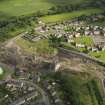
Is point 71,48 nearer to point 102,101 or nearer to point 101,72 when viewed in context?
point 101,72

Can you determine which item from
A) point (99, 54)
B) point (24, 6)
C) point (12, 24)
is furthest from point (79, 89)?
point (24, 6)

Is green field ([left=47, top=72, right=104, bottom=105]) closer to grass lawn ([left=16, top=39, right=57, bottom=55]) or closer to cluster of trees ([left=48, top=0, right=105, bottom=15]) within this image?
grass lawn ([left=16, top=39, right=57, bottom=55])

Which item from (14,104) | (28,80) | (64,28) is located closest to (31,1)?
(64,28)

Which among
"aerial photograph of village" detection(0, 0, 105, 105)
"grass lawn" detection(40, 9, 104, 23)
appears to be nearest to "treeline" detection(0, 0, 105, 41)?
"aerial photograph of village" detection(0, 0, 105, 105)

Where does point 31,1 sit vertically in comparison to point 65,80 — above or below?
above

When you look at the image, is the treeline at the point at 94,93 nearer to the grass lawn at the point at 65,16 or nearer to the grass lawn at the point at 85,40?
the grass lawn at the point at 85,40

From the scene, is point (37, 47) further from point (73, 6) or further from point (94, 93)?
point (73, 6)

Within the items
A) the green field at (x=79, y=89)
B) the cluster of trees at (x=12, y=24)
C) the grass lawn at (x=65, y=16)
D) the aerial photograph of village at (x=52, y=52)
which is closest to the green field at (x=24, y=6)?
the aerial photograph of village at (x=52, y=52)

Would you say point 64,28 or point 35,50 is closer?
point 35,50
